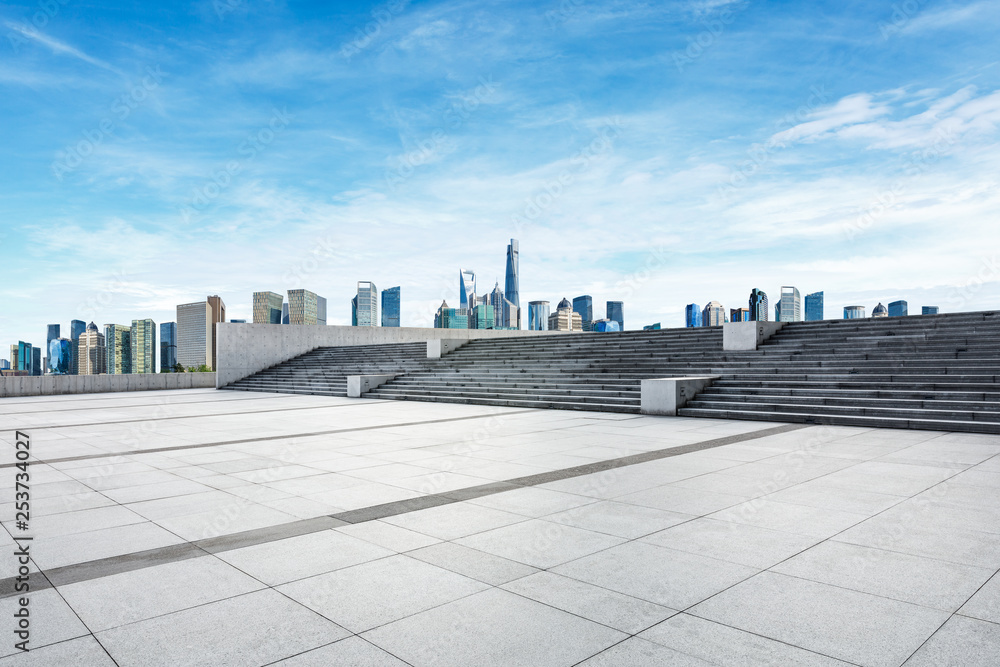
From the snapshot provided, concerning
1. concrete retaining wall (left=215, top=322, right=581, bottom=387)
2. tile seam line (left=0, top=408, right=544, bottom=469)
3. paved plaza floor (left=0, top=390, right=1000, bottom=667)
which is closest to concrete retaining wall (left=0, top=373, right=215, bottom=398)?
concrete retaining wall (left=215, top=322, right=581, bottom=387)

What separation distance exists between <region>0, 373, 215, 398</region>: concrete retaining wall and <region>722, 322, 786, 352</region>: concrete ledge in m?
26.6

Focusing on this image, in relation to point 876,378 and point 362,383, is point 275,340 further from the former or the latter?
point 876,378

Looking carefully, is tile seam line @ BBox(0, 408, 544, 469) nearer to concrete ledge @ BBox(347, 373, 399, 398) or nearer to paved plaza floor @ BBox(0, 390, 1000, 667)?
paved plaza floor @ BBox(0, 390, 1000, 667)

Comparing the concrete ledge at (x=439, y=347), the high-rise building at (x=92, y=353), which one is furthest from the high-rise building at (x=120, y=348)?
the concrete ledge at (x=439, y=347)

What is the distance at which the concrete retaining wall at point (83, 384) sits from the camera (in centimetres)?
2734

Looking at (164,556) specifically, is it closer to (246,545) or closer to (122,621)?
(246,545)

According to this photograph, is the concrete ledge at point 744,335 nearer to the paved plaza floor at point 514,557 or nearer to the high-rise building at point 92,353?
the paved plaza floor at point 514,557

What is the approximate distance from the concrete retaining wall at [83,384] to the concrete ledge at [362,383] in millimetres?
13205

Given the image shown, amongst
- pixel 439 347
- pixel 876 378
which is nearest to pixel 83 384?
pixel 439 347

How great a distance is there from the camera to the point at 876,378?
14.5 m

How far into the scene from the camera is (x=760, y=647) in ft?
11.0

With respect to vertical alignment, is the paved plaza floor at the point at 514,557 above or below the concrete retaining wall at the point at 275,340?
below

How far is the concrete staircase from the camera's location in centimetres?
1241

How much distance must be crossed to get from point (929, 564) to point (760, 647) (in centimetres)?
214
